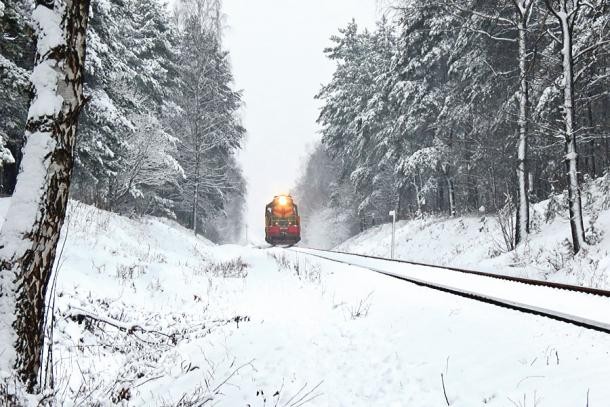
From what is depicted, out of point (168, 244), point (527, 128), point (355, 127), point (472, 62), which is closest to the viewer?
point (527, 128)

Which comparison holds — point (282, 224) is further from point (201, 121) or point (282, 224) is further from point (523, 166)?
point (523, 166)

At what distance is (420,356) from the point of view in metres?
3.34

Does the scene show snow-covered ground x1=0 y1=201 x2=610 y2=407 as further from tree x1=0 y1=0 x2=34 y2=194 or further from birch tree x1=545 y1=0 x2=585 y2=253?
birch tree x1=545 y1=0 x2=585 y2=253

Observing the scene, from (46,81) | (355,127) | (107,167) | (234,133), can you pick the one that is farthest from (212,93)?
(46,81)

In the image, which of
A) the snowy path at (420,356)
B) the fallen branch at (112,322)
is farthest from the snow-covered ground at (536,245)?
the fallen branch at (112,322)

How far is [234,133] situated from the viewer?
32.0 metres

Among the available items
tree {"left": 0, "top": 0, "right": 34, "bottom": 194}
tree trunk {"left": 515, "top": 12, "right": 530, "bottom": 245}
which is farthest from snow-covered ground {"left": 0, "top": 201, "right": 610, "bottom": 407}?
tree trunk {"left": 515, "top": 12, "right": 530, "bottom": 245}

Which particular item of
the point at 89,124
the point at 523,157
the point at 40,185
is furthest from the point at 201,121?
the point at 40,185

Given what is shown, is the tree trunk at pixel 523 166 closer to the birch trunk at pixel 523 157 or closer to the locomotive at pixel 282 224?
the birch trunk at pixel 523 157

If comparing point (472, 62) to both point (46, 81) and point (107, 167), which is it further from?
point (46, 81)

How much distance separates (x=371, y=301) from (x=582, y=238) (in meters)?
6.52

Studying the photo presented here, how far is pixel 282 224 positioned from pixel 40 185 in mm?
25252

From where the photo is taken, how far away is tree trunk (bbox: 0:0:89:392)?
106 inches

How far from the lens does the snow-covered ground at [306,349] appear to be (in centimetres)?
273
